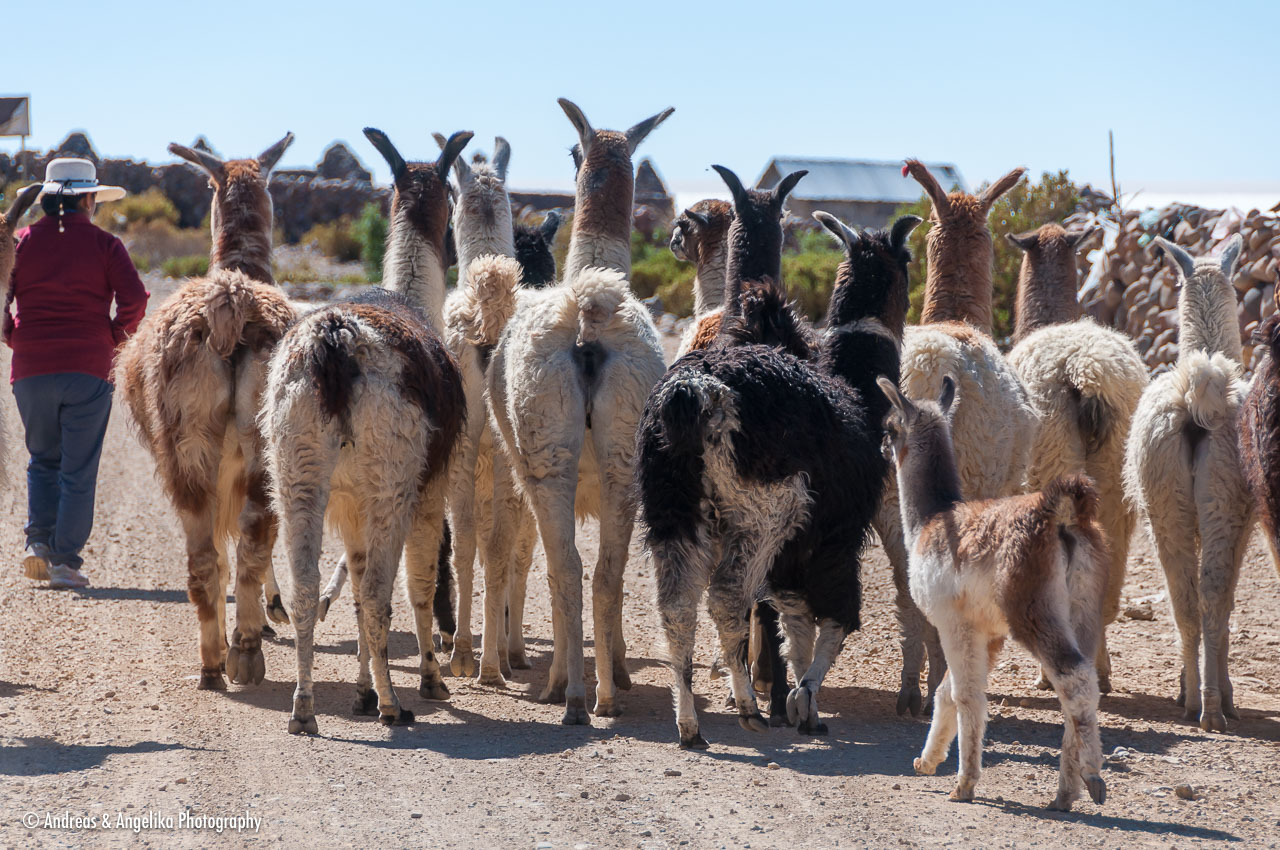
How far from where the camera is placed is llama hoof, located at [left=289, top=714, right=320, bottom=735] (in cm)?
558

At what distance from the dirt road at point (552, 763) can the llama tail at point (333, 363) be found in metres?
1.51

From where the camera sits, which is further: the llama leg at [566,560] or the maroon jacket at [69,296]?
the maroon jacket at [69,296]

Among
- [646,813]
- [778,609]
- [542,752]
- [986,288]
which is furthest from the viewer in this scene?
[986,288]

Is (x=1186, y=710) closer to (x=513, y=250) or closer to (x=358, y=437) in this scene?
(x=358, y=437)

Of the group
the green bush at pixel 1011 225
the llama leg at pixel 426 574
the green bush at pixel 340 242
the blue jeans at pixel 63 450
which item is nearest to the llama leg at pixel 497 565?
the llama leg at pixel 426 574

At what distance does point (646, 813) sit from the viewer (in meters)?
4.50

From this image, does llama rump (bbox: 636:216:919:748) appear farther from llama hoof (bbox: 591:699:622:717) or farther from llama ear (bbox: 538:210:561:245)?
llama ear (bbox: 538:210:561:245)

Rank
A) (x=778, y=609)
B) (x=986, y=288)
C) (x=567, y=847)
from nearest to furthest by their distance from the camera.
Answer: (x=567, y=847) → (x=778, y=609) → (x=986, y=288)

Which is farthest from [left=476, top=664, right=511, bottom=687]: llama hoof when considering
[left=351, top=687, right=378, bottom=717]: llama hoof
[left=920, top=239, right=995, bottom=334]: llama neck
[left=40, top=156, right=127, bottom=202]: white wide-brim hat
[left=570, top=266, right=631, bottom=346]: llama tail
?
[left=40, top=156, right=127, bottom=202]: white wide-brim hat

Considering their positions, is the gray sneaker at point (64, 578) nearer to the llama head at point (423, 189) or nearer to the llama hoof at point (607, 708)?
the llama head at point (423, 189)

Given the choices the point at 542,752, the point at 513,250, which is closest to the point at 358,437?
the point at 542,752

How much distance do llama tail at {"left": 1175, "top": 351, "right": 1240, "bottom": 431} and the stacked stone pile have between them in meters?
6.05

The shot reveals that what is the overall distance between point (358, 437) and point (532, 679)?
210 centimetres

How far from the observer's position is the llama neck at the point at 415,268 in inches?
308
